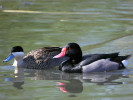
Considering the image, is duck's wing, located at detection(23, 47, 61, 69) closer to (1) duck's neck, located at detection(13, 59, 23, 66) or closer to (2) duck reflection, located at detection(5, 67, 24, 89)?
(1) duck's neck, located at detection(13, 59, 23, 66)

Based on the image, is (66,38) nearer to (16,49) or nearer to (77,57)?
(16,49)

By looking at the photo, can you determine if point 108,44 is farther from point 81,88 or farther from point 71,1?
point 71,1

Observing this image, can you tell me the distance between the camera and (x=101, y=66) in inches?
443

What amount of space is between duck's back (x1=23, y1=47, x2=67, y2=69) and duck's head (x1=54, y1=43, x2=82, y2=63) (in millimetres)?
502

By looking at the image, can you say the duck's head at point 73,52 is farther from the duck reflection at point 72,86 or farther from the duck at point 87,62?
the duck reflection at point 72,86

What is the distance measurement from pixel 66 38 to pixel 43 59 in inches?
113

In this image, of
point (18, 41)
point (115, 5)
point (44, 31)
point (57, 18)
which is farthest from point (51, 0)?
point (18, 41)

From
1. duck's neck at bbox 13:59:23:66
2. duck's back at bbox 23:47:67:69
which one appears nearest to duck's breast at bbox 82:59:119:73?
duck's back at bbox 23:47:67:69

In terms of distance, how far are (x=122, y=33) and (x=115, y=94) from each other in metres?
7.37

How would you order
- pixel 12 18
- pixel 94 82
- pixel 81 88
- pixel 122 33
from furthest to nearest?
pixel 12 18 → pixel 122 33 → pixel 94 82 → pixel 81 88

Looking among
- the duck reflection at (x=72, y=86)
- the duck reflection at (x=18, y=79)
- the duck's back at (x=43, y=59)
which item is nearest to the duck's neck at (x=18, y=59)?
the duck's back at (x=43, y=59)

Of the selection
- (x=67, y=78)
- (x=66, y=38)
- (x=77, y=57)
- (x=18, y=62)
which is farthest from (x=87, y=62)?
(x=66, y=38)

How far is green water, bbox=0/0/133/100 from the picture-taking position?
8.78m

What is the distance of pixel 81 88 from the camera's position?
30.0ft
